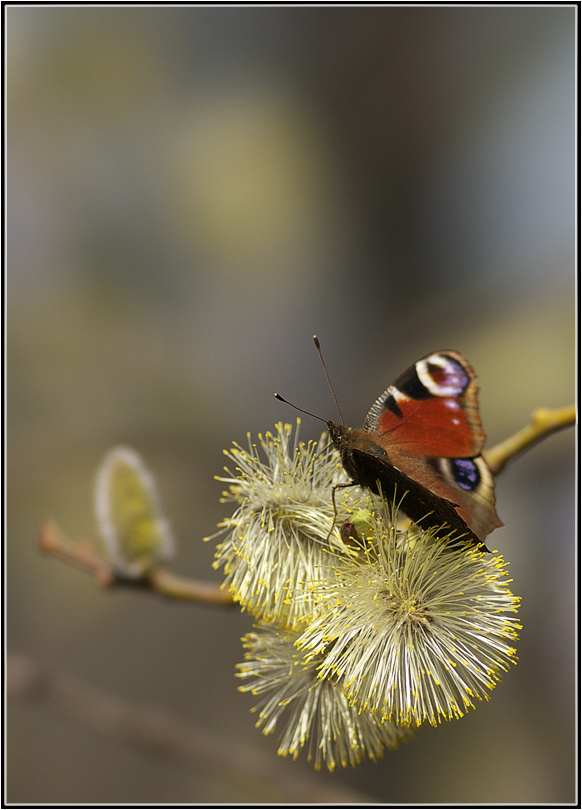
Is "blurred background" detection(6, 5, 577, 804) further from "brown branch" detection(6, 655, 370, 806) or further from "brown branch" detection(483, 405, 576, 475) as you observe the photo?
"brown branch" detection(483, 405, 576, 475)

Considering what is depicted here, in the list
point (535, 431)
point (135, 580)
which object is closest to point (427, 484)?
point (535, 431)

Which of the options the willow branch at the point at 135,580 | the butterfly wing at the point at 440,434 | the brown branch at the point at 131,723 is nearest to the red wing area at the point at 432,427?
the butterfly wing at the point at 440,434

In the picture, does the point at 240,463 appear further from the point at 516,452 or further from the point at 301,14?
the point at 301,14

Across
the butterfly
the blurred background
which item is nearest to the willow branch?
the butterfly

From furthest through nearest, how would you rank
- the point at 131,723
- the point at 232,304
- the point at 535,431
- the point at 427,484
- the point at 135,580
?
the point at 232,304
the point at 131,723
the point at 135,580
the point at 535,431
the point at 427,484

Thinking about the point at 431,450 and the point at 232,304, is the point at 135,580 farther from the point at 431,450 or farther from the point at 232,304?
the point at 232,304

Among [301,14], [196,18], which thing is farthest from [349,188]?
[196,18]
